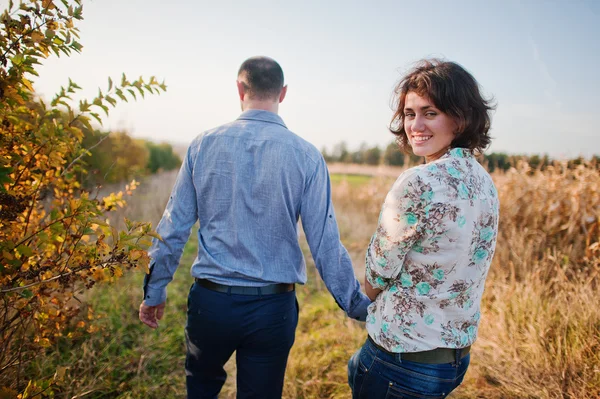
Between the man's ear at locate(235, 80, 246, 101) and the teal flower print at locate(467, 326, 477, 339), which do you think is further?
the man's ear at locate(235, 80, 246, 101)

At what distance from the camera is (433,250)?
1.45 metres

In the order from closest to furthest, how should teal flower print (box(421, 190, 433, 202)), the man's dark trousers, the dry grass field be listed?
teal flower print (box(421, 190, 433, 202))
the man's dark trousers
the dry grass field

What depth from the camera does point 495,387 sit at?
2844 mm

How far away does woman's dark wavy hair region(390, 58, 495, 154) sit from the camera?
155cm

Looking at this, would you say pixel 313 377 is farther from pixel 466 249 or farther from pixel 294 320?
pixel 466 249

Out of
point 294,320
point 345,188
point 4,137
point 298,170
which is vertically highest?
point 4,137

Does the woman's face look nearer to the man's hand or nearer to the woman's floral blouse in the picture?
the woman's floral blouse

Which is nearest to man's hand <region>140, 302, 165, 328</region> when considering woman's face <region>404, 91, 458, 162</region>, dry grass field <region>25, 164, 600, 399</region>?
dry grass field <region>25, 164, 600, 399</region>

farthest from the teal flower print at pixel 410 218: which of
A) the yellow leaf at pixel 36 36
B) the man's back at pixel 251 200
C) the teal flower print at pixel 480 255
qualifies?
the yellow leaf at pixel 36 36

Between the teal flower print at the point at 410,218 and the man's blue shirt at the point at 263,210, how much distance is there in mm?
662

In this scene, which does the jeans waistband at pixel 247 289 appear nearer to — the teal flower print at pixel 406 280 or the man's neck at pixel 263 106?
the teal flower print at pixel 406 280

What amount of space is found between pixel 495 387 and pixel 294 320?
1.78 m

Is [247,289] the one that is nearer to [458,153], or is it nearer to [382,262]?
[382,262]

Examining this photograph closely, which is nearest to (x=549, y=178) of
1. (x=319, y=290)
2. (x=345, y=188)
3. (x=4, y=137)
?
(x=319, y=290)
